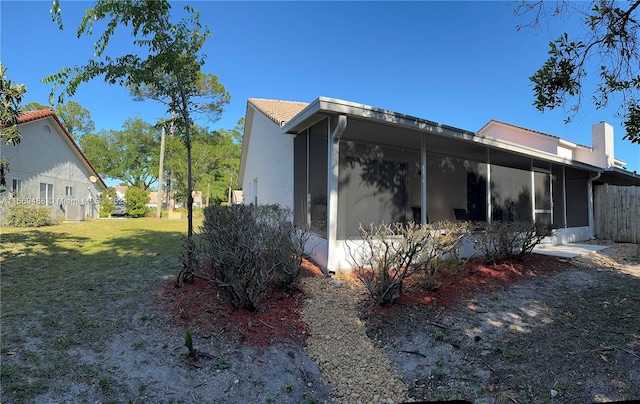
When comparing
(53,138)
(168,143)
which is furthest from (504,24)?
(168,143)

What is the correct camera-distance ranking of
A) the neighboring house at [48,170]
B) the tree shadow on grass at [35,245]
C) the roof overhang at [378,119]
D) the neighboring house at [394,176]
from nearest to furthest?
the roof overhang at [378,119] → the neighboring house at [394,176] → the tree shadow on grass at [35,245] → the neighboring house at [48,170]

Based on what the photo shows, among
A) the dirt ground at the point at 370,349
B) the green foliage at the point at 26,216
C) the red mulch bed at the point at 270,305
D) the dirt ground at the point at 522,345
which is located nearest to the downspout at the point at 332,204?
the red mulch bed at the point at 270,305

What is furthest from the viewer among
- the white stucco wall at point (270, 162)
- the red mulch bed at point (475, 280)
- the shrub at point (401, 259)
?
the white stucco wall at point (270, 162)

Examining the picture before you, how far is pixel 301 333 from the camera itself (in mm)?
3955

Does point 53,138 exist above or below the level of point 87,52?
above

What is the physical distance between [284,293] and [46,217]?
16985 mm

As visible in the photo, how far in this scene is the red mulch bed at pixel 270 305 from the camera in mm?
3785

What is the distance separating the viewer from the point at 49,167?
61.2 ft

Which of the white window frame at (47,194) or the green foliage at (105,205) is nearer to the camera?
the white window frame at (47,194)

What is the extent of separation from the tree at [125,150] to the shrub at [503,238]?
40344mm

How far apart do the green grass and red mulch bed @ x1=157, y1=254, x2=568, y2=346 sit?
0.59 m

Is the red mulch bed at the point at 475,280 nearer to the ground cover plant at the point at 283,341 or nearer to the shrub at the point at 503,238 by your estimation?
the ground cover plant at the point at 283,341

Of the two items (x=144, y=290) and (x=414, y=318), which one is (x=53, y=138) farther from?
(x=414, y=318)

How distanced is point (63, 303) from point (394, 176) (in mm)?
6346
